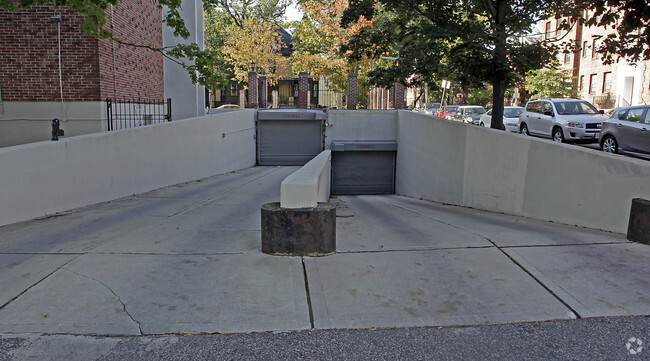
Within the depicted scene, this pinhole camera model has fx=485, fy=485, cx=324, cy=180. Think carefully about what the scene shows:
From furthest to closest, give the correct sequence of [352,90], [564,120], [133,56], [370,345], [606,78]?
1. [606,78]
2. [352,90]
3. [564,120]
4. [133,56]
5. [370,345]

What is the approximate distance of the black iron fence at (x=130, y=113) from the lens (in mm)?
13211

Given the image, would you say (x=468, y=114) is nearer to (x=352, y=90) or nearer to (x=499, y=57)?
(x=352, y=90)

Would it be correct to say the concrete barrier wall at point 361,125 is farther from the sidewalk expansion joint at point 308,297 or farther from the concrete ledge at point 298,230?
the sidewalk expansion joint at point 308,297

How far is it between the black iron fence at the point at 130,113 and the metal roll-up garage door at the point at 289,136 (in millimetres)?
5865

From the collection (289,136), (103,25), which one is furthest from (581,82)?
(103,25)

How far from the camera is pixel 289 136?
23.1 meters

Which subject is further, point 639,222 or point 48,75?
point 48,75

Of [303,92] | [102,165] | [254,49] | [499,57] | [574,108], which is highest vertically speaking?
[254,49]

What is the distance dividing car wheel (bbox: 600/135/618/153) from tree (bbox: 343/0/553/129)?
3428 mm

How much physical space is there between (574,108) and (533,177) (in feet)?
33.5

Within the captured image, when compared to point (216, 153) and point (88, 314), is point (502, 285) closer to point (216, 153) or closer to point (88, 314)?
point (88, 314)

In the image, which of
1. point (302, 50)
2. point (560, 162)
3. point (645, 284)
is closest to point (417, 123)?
point (560, 162)

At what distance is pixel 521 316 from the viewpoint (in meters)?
4.16

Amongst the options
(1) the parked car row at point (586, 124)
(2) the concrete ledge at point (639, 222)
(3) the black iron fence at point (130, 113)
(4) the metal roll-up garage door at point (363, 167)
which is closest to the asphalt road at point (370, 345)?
(2) the concrete ledge at point (639, 222)
